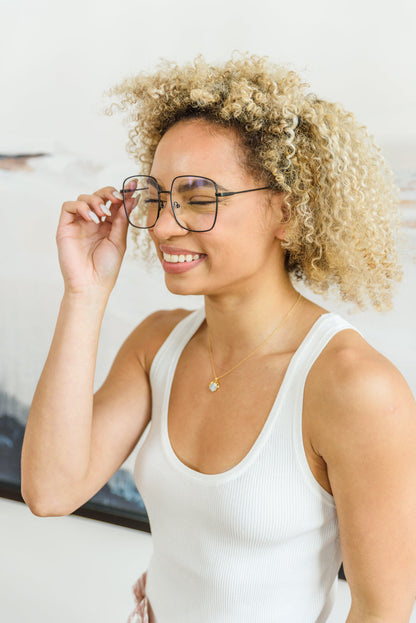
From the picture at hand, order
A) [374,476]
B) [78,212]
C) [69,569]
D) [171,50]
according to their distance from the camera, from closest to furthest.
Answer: [374,476], [78,212], [171,50], [69,569]

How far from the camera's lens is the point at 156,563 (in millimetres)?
1132

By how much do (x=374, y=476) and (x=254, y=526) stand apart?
0.73 ft

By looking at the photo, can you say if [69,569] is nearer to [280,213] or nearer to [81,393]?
[81,393]

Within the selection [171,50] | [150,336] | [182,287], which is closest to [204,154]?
[182,287]

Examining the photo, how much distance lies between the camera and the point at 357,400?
85 centimetres

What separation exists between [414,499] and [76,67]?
1411mm

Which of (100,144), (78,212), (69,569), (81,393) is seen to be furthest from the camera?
(69,569)

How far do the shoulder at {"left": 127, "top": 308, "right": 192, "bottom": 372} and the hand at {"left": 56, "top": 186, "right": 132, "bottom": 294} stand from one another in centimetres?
14

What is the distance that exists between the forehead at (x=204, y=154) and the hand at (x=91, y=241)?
8.0 inches

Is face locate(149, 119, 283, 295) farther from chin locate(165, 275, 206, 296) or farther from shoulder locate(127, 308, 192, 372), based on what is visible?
shoulder locate(127, 308, 192, 372)

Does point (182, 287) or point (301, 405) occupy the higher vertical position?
point (182, 287)

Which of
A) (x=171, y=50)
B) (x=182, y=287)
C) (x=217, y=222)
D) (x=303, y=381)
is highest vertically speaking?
(x=171, y=50)

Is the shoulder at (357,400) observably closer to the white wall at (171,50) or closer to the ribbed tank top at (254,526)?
the ribbed tank top at (254,526)

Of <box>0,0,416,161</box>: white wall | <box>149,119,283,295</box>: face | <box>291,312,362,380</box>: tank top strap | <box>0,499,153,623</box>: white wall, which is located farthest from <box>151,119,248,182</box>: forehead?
<box>0,499,153,623</box>: white wall
